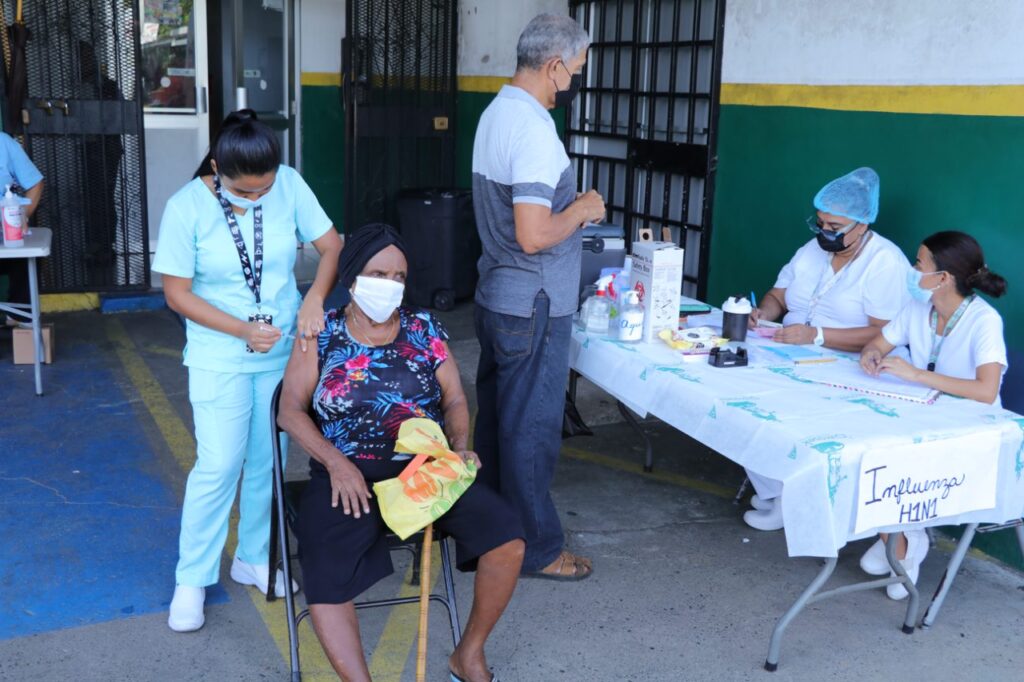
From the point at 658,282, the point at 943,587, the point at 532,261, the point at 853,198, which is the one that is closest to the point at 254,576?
the point at 532,261

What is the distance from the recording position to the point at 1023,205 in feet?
12.0

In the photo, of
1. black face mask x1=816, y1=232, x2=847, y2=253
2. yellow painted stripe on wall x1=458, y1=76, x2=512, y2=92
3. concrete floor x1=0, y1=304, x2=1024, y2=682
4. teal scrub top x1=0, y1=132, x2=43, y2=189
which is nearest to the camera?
concrete floor x1=0, y1=304, x2=1024, y2=682

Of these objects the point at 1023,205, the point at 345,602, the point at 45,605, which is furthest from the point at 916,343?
the point at 45,605

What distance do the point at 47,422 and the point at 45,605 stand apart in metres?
1.85

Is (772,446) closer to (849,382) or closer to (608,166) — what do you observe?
(849,382)

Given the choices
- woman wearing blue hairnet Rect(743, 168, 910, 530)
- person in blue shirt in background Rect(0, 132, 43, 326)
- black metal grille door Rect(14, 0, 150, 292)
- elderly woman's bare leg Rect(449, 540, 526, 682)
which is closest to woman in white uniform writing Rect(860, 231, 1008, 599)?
woman wearing blue hairnet Rect(743, 168, 910, 530)

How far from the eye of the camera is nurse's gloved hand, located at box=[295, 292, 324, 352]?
2.87 meters

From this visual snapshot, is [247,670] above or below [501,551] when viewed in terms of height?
below

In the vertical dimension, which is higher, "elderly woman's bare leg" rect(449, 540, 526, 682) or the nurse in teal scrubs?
the nurse in teal scrubs

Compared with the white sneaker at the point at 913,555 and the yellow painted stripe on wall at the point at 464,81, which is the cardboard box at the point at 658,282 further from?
the yellow painted stripe on wall at the point at 464,81

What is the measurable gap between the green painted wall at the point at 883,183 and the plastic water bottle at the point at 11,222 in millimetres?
3435

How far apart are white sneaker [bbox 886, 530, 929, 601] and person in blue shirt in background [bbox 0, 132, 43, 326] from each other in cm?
434

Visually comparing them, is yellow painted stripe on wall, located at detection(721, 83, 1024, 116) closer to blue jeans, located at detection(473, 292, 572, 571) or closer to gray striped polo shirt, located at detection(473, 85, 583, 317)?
gray striped polo shirt, located at detection(473, 85, 583, 317)

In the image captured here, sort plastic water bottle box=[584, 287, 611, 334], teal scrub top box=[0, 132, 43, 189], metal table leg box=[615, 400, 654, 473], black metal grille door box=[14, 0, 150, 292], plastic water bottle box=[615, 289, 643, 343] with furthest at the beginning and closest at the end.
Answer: black metal grille door box=[14, 0, 150, 292], teal scrub top box=[0, 132, 43, 189], metal table leg box=[615, 400, 654, 473], plastic water bottle box=[584, 287, 611, 334], plastic water bottle box=[615, 289, 643, 343]
